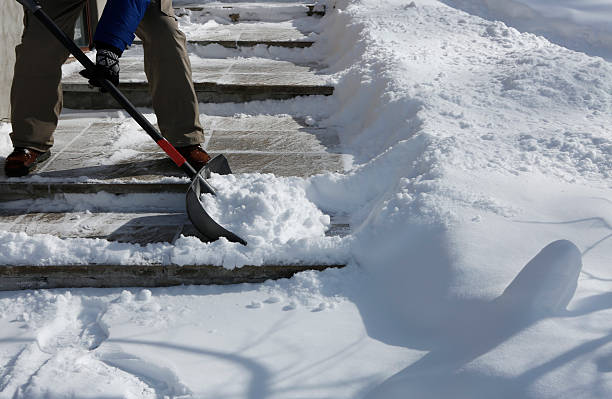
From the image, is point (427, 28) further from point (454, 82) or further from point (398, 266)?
point (398, 266)

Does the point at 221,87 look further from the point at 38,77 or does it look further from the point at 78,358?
the point at 78,358

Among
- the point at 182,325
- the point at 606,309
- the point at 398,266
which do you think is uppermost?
the point at 606,309

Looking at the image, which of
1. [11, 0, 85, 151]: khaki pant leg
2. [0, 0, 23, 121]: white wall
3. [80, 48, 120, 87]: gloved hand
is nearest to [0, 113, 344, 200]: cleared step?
[11, 0, 85, 151]: khaki pant leg

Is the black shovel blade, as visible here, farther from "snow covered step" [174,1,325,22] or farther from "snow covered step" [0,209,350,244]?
"snow covered step" [174,1,325,22]

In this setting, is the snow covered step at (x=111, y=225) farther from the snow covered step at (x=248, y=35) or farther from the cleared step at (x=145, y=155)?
the snow covered step at (x=248, y=35)

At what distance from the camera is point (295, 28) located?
20.6 ft

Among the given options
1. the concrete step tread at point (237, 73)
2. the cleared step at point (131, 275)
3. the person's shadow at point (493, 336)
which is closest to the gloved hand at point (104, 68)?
the cleared step at point (131, 275)

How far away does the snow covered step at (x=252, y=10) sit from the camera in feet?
21.7

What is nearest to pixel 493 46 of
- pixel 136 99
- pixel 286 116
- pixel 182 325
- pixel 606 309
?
pixel 286 116

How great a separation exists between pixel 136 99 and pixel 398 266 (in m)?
2.63

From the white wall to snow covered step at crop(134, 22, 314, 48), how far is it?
1.72m

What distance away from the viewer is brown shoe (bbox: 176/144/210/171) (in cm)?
303

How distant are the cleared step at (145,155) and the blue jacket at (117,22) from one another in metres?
0.64

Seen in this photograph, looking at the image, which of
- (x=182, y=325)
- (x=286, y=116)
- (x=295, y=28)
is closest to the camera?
(x=182, y=325)
